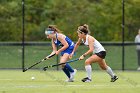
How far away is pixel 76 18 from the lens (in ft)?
99.5

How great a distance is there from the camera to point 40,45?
92.2 feet

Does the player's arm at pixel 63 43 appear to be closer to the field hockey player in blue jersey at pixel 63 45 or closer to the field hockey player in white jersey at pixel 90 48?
the field hockey player in blue jersey at pixel 63 45

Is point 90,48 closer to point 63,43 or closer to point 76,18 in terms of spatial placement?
point 63,43

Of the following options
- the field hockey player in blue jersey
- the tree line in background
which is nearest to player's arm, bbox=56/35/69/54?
the field hockey player in blue jersey

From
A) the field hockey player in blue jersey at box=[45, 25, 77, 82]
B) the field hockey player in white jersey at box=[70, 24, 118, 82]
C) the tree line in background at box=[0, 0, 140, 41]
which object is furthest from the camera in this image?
the tree line in background at box=[0, 0, 140, 41]

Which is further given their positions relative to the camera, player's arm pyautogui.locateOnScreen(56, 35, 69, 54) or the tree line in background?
the tree line in background

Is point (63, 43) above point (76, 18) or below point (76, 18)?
below

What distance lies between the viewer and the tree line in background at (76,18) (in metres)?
29.9

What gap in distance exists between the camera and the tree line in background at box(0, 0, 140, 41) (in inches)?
1179

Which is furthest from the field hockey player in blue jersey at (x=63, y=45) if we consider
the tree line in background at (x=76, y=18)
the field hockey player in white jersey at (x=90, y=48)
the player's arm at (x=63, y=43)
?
the tree line in background at (x=76, y=18)

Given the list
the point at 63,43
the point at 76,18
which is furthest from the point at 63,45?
the point at 76,18

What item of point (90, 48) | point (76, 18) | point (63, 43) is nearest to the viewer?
point (90, 48)

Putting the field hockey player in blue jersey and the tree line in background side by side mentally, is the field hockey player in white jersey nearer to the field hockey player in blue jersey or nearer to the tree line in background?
the field hockey player in blue jersey

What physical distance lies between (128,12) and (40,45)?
479cm
